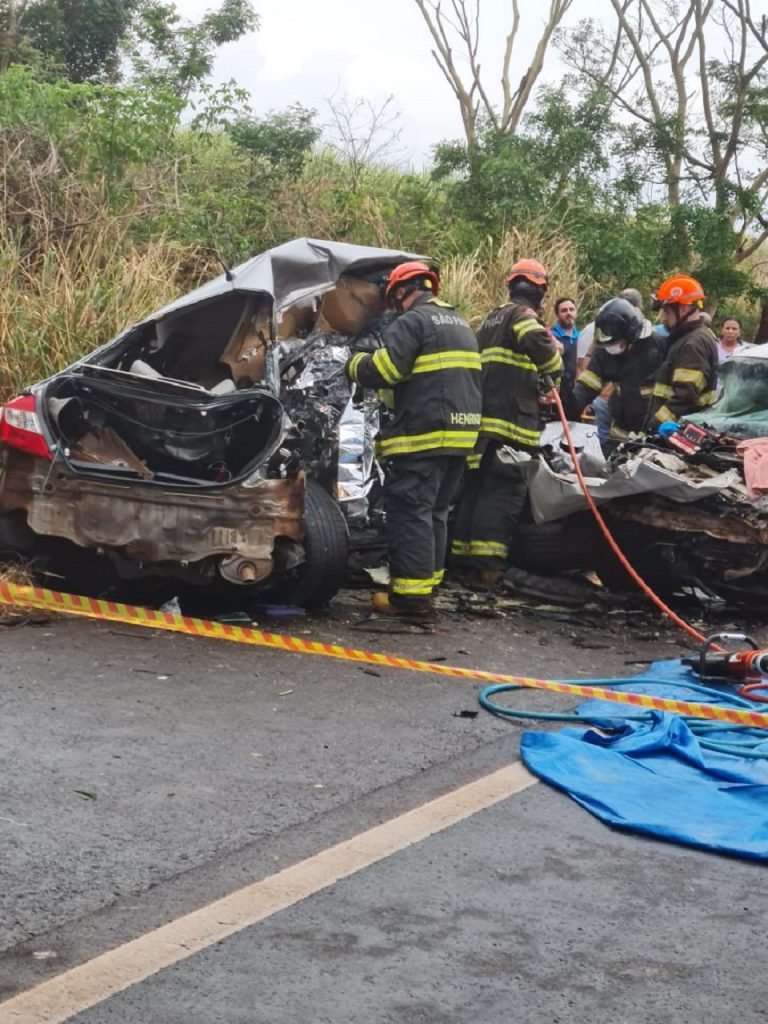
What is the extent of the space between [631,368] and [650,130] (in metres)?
12.1

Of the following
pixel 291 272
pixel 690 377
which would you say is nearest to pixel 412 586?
pixel 291 272

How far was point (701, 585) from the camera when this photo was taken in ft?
26.9

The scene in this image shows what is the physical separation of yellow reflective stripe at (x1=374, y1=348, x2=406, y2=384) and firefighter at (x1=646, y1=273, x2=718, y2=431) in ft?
8.18

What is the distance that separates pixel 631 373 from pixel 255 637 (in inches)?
165

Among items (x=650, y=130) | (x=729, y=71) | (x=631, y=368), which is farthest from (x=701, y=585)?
(x=729, y=71)

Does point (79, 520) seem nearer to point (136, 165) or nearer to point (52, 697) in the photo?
point (52, 697)

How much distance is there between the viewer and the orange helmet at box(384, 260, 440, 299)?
7.82 metres

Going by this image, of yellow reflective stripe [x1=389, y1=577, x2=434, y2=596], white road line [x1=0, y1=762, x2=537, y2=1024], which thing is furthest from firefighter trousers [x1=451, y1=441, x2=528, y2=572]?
white road line [x1=0, y1=762, x2=537, y2=1024]

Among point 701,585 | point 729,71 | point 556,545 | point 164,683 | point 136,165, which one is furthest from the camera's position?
point 729,71

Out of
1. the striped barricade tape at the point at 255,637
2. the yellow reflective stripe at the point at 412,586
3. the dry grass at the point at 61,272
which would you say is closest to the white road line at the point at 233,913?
the striped barricade tape at the point at 255,637

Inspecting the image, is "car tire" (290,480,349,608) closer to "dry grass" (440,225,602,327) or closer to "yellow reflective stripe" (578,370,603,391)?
"yellow reflective stripe" (578,370,603,391)

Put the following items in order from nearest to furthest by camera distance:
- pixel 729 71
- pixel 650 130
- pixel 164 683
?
pixel 164 683
pixel 650 130
pixel 729 71

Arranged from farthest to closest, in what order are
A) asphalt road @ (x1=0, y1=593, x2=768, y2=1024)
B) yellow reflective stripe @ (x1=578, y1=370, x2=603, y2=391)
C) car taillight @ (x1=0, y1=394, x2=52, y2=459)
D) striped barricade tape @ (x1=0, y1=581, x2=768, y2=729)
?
yellow reflective stripe @ (x1=578, y1=370, x2=603, y2=391), car taillight @ (x1=0, y1=394, x2=52, y2=459), striped barricade tape @ (x1=0, y1=581, x2=768, y2=729), asphalt road @ (x1=0, y1=593, x2=768, y2=1024)

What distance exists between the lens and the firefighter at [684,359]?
30.6ft
